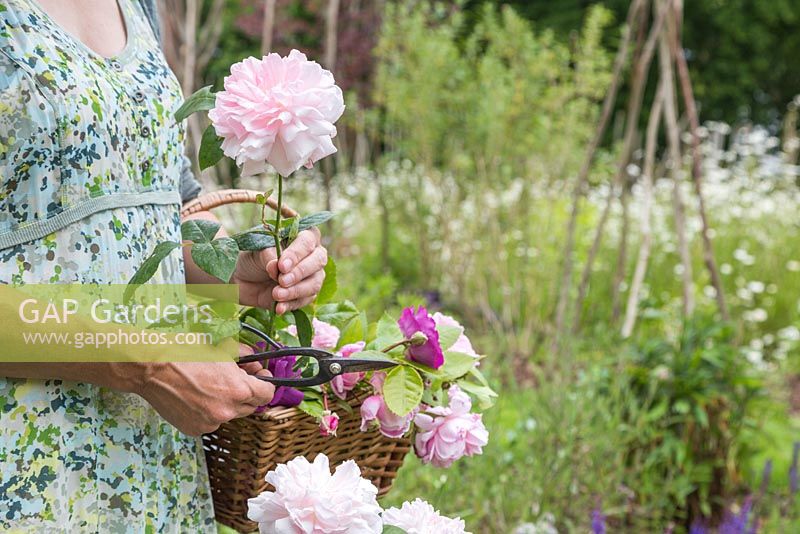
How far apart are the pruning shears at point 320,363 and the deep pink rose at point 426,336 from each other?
0.10ft

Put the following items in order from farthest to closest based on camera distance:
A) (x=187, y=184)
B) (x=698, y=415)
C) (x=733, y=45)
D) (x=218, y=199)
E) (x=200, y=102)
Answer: (x=733, y=45) < (x=698, y=415) < (x=187, y=184) < (x=218, y=199) < (x=200, y=102)

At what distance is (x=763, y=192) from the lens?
19.8ft

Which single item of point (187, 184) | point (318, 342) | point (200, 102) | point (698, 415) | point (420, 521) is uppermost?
point (200, 102)

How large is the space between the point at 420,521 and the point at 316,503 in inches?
6.1

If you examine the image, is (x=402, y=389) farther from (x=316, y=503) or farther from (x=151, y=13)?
(x=151, y=13)

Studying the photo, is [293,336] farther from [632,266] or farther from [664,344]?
[632,266]

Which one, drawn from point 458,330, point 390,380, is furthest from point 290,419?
point 458,330

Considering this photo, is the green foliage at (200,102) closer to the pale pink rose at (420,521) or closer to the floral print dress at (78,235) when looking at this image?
the floral print dress at (78,235)

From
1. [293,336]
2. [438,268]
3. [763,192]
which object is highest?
[293,336]

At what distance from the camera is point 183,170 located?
126cm

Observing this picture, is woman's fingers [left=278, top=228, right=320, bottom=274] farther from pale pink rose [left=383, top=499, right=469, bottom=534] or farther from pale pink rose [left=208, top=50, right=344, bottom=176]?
pale pink rose [left=383, top=499, right=469, bottom=534]

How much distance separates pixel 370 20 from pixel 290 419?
6.18 m

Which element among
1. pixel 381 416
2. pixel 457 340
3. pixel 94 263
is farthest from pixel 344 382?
A: pixel 94 263

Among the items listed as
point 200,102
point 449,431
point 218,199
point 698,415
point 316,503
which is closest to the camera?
point 316,503
